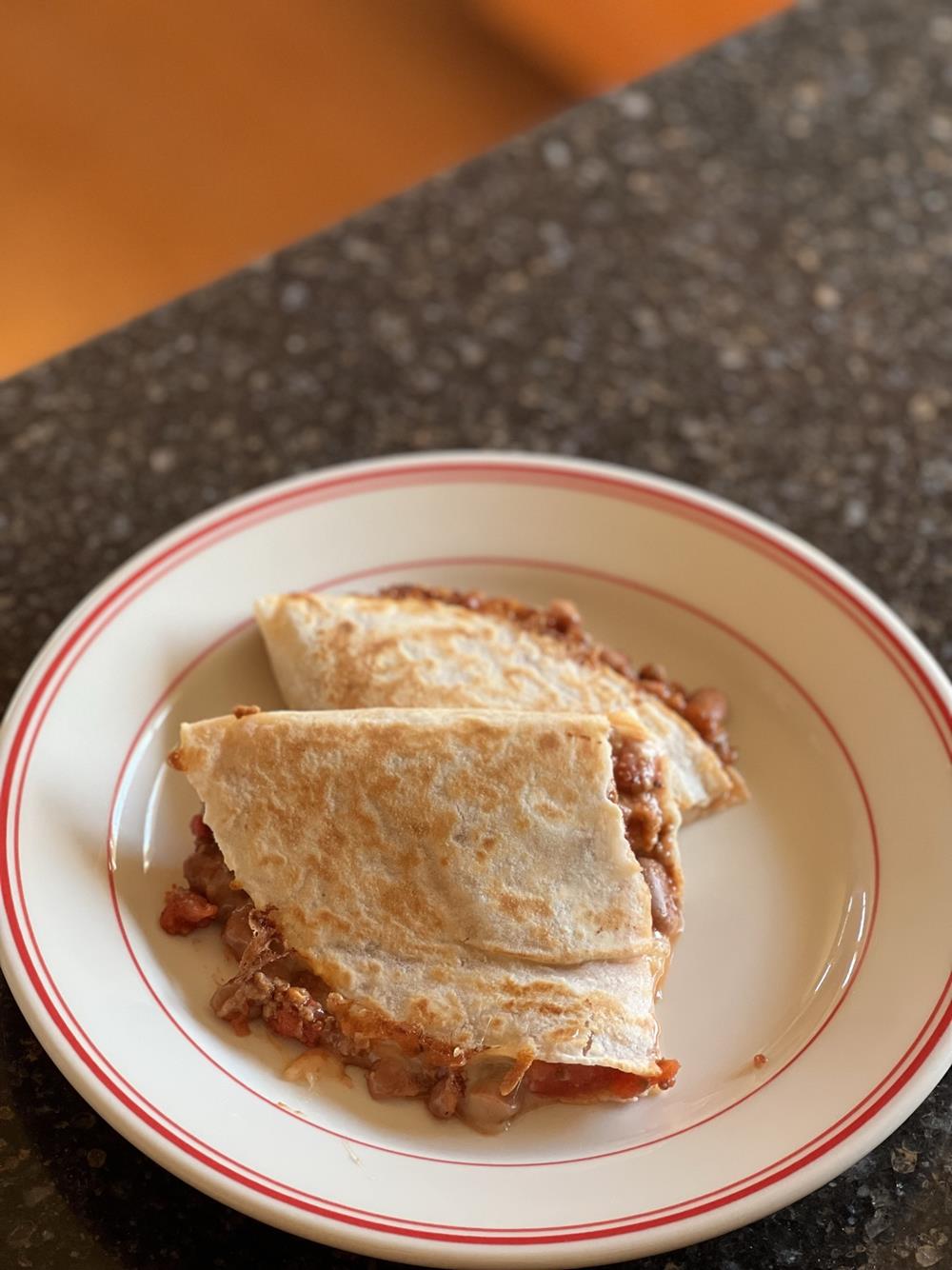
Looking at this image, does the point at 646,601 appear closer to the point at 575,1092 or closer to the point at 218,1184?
the point at 575,1092

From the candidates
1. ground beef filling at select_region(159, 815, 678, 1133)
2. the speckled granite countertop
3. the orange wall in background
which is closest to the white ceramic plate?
ground beef filling at select_region(159, 815, 678, 1133)

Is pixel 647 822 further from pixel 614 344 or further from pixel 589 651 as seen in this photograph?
pixel 614 344

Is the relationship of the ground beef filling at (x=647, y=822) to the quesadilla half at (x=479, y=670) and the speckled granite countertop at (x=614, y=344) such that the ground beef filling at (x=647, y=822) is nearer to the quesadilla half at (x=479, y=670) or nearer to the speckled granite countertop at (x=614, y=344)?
the quesadilla half at (x=479, y=670)

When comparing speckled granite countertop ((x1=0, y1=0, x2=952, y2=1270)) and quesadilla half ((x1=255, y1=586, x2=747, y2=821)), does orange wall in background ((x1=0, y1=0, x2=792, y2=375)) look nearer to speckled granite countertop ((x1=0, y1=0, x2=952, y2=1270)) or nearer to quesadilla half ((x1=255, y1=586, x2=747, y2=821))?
speckled granite countertop ((x1=0, y1=0, x2=952, y2=1270))

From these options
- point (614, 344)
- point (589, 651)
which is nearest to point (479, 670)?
point (589, 651)

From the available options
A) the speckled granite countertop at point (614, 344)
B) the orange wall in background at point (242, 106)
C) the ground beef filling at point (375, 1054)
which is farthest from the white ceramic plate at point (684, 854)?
the orange wall in background at point (242, 106)

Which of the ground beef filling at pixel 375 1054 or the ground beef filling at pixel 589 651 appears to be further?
the ground beef filling at pixel 589 651
